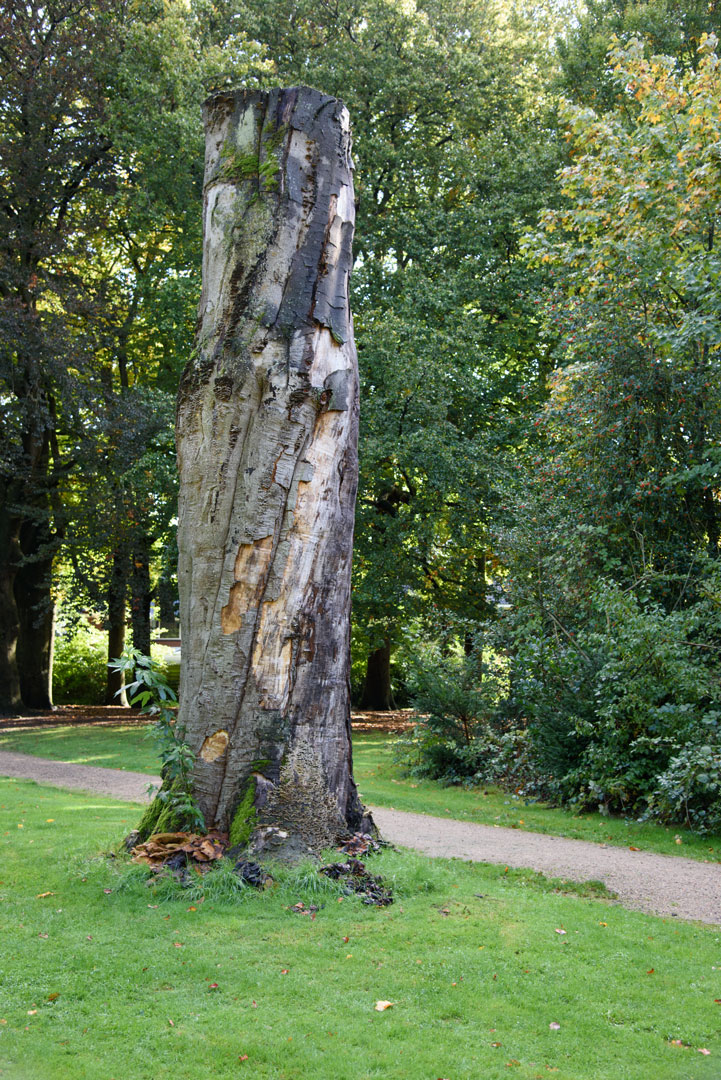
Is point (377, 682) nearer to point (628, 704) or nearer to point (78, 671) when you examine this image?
point (78, 671)

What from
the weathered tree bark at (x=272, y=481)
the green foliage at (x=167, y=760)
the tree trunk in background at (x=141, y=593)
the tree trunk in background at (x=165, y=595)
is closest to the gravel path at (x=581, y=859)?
the weathered tree bark at (x=272, y=481)

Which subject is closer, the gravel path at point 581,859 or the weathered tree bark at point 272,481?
the weathered tree bark at point 272,481

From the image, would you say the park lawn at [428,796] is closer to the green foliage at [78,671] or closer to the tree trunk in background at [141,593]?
the tree trunk in background at [141,593]

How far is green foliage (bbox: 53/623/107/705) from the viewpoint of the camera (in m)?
28.3

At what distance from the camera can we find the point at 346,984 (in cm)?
477

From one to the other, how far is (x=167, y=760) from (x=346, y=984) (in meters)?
2.44

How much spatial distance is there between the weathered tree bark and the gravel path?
1.93 m

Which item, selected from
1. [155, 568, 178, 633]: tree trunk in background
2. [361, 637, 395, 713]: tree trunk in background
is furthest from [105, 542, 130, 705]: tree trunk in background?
[361, 637, 395, 713]: tree trunk in background

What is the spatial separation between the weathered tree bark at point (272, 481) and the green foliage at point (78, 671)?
73.8ft

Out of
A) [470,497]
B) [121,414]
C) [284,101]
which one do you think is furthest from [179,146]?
[284,101]

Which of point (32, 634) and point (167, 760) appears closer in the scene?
point (167, 760)

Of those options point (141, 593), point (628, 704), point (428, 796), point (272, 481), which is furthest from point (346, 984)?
point (141, 593)

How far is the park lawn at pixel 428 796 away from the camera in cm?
966

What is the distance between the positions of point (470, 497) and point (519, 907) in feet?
42.1
